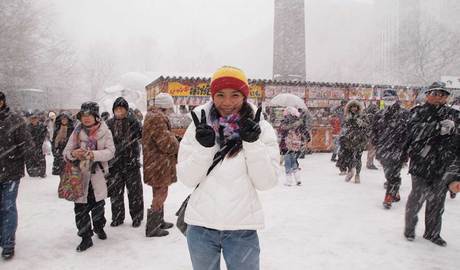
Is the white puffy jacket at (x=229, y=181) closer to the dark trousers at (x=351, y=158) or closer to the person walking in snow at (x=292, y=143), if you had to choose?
the person walking in snow at (x=292, y=143)

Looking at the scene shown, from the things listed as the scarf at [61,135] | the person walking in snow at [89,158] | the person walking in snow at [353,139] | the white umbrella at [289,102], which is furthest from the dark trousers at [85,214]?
the white umbrella at [289,102]

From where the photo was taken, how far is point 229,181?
207 cm

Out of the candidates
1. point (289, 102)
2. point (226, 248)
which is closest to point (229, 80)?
point (226, 248)

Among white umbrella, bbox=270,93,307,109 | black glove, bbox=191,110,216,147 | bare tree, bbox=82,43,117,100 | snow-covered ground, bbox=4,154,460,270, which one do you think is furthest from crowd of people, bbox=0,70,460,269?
bare tree, bbox=82,43,117,100

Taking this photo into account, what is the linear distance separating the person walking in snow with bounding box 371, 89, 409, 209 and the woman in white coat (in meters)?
4.00

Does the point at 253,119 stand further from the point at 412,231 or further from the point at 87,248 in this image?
the point at 412,231

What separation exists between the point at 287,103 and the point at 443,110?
8.68 metres

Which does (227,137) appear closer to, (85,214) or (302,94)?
(85,214)

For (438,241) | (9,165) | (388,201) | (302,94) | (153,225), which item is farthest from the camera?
(302,94)

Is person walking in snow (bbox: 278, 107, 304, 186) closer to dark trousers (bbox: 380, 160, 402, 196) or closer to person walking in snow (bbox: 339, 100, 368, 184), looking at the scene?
person walking in snow (bbox: 339, 100, 368, 184)

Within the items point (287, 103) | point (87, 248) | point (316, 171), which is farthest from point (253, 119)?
point (287, 103)

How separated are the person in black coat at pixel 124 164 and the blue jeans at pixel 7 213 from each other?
1.27 metres

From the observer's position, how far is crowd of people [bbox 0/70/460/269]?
6.78 ft

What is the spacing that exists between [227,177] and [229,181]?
0.09 feet
